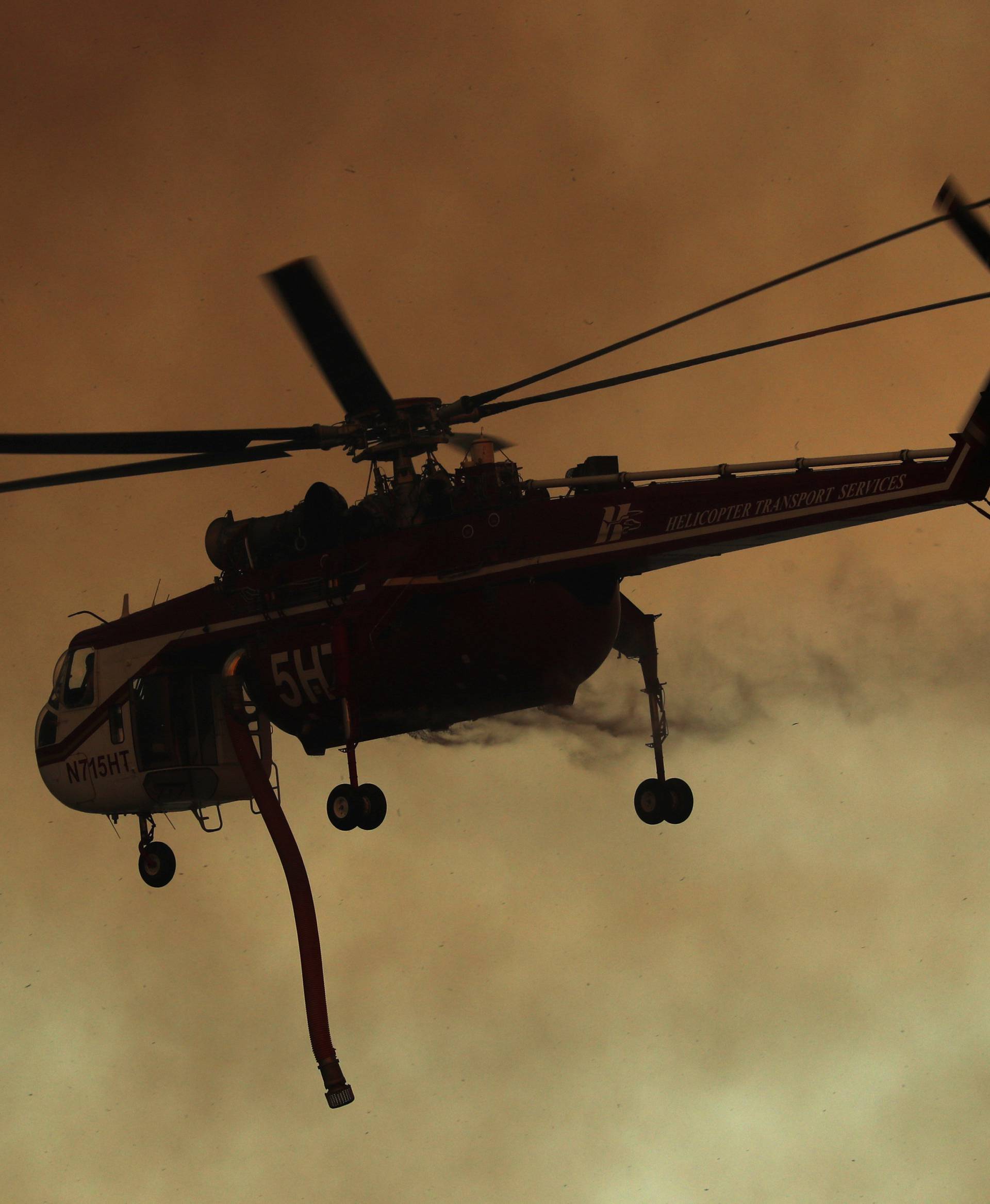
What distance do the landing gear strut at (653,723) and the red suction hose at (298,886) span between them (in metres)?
5.28

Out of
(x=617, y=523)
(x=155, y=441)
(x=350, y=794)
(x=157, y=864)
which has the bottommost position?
(x=157, y=864)

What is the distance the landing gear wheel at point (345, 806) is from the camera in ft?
72.0

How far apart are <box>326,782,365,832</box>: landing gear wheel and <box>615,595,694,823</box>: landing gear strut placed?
14.4 ft

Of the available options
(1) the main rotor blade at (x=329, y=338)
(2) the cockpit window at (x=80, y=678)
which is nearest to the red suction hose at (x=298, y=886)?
(2) the cockpit window at (x=80, y=678)

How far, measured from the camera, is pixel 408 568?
2127 centimetres

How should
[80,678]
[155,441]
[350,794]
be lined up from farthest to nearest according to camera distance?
[80,678]
[350,794]
[155,441]

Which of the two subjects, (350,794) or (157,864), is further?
(157,864)

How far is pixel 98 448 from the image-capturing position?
63.5 feet

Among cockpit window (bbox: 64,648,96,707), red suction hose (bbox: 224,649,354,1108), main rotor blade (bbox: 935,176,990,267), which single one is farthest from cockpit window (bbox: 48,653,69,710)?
main rotor blade (bbox: 935,176,990,267)

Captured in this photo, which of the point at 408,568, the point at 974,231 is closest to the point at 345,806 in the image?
the point at 408,568

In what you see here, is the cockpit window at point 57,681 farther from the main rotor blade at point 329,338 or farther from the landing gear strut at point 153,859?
the main rotor blade at point 329,338

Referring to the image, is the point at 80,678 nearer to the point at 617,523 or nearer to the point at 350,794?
the point at 350,794

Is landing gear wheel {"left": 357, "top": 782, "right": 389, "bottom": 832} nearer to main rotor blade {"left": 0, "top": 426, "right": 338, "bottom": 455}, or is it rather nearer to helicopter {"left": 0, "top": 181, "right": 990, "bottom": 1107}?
helicopter {"left": 0, "top": 181, "right": 990, "bottom": 1107}

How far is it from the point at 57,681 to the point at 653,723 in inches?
426
